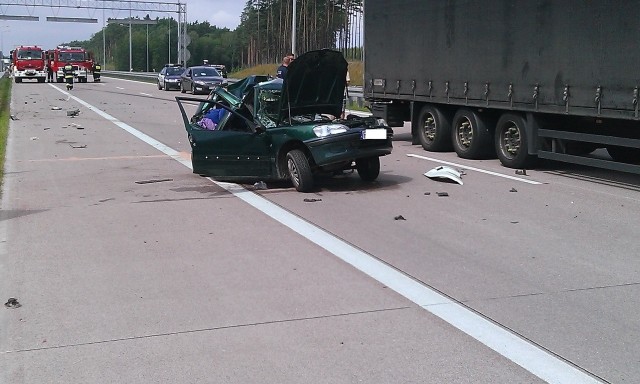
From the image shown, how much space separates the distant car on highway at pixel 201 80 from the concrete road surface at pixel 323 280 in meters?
30.9

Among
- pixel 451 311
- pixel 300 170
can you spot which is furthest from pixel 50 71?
pixel 451 311

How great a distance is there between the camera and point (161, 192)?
38.7ft

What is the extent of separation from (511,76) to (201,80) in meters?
32.0

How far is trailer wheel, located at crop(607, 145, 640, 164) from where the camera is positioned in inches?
523

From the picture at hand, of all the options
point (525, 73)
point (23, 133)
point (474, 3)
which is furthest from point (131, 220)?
point (23, 133)

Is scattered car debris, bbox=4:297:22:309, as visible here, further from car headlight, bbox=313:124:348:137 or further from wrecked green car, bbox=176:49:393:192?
car headlight, bbox=313:124:348:137

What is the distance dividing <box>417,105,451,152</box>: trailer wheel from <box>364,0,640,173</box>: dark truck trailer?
0.08ft

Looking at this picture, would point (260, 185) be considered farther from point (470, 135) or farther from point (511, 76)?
point (470, 135)

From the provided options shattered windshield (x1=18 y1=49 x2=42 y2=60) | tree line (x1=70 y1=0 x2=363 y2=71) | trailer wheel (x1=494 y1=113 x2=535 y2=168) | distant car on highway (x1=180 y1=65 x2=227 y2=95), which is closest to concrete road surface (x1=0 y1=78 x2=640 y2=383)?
trailer wheel (x1=494 y1=113 x2=535 y2=168)

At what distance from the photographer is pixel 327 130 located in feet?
36.7

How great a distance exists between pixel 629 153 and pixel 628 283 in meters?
7.18

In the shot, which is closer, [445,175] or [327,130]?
[327,130]

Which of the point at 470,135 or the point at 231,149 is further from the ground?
the point at 470,135

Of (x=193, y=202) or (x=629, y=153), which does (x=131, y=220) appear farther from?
(x=629, y=153)
